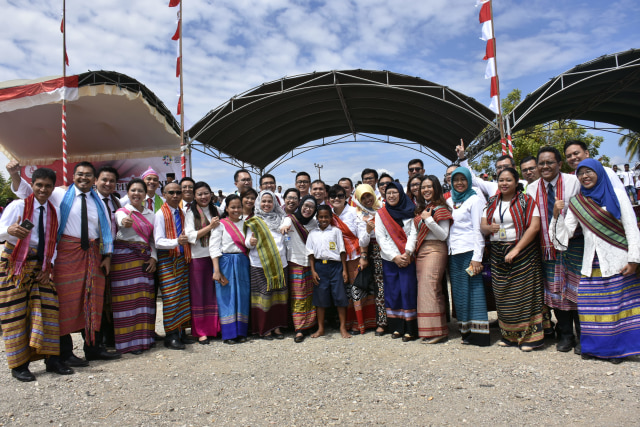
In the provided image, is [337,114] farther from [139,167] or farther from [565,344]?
[565,344]

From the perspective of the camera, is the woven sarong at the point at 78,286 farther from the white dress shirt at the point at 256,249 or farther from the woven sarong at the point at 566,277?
the woven sarong at the point at 566,277

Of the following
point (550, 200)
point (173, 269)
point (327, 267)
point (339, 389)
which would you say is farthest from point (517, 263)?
point (173, 269)

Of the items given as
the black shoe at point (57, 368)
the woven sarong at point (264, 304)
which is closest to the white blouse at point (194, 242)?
the woven sarong at point (264, 304)

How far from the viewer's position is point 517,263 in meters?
3.66

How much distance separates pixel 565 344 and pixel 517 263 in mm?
830

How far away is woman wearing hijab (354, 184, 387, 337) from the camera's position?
440 centimetres

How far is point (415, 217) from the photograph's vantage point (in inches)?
162

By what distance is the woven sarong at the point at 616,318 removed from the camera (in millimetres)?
3244

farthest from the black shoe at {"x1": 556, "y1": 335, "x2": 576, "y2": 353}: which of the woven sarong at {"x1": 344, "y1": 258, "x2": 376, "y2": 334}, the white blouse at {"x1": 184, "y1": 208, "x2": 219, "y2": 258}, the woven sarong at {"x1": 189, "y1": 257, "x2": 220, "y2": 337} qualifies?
the white blouse at {"x1": 184, "y1": 208, "x2": 219, "y2": 258}

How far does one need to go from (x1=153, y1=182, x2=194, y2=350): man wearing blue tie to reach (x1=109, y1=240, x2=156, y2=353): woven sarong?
0.55ft

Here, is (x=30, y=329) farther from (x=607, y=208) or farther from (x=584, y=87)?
(x=584, y=87)

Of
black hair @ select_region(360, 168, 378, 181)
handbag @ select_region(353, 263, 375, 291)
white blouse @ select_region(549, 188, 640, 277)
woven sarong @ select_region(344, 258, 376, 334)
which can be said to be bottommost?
woven sarong @ select_region(344, 258, 376, 334)

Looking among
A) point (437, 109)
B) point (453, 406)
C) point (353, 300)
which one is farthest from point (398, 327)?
point (437, 109)

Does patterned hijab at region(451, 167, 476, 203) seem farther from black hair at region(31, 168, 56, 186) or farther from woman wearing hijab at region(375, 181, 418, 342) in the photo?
black hair at region(31, 168, 56, 186)
